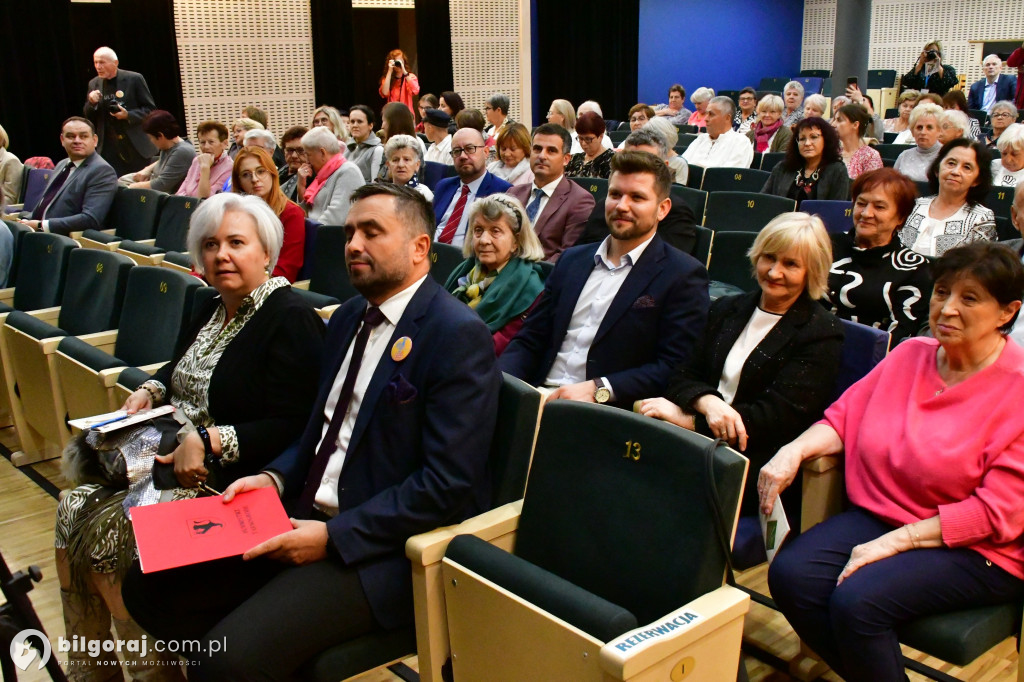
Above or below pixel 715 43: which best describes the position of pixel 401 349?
below

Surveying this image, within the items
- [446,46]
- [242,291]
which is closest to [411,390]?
[242,291]

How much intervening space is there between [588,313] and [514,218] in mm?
606

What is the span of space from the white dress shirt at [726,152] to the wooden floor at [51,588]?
15.8ft

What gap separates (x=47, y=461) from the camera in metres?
4.07

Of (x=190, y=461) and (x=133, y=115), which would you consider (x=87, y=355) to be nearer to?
(x=190, y=461)

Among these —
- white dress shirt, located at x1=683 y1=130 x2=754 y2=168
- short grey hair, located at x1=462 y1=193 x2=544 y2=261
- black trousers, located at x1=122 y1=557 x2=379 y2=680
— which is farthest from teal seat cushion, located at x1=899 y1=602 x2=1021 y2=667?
white dress shirt, located at x1=683 y1=130 x2=754 y2=168

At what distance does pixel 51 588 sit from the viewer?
9.77ft

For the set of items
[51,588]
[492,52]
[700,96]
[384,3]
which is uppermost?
[384,3]

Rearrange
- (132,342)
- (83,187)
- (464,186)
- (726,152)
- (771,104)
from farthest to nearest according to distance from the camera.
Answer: (771,104) < (726,152) < (83,187) < (464,186) < (132,342)

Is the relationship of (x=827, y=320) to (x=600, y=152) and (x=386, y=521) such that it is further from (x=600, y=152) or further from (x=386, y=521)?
(x=600, y=152)

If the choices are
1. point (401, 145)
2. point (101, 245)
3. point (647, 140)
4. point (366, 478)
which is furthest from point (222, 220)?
point (101, 245)

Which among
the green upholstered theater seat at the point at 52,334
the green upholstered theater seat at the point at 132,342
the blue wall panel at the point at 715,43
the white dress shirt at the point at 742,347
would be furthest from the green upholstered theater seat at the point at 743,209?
the blue wall panel at the point at 715,43

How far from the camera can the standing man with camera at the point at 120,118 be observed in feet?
26.9

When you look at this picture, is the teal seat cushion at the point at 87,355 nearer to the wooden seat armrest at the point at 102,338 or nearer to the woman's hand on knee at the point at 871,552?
the wooden seat armrest at the point at 102,338
